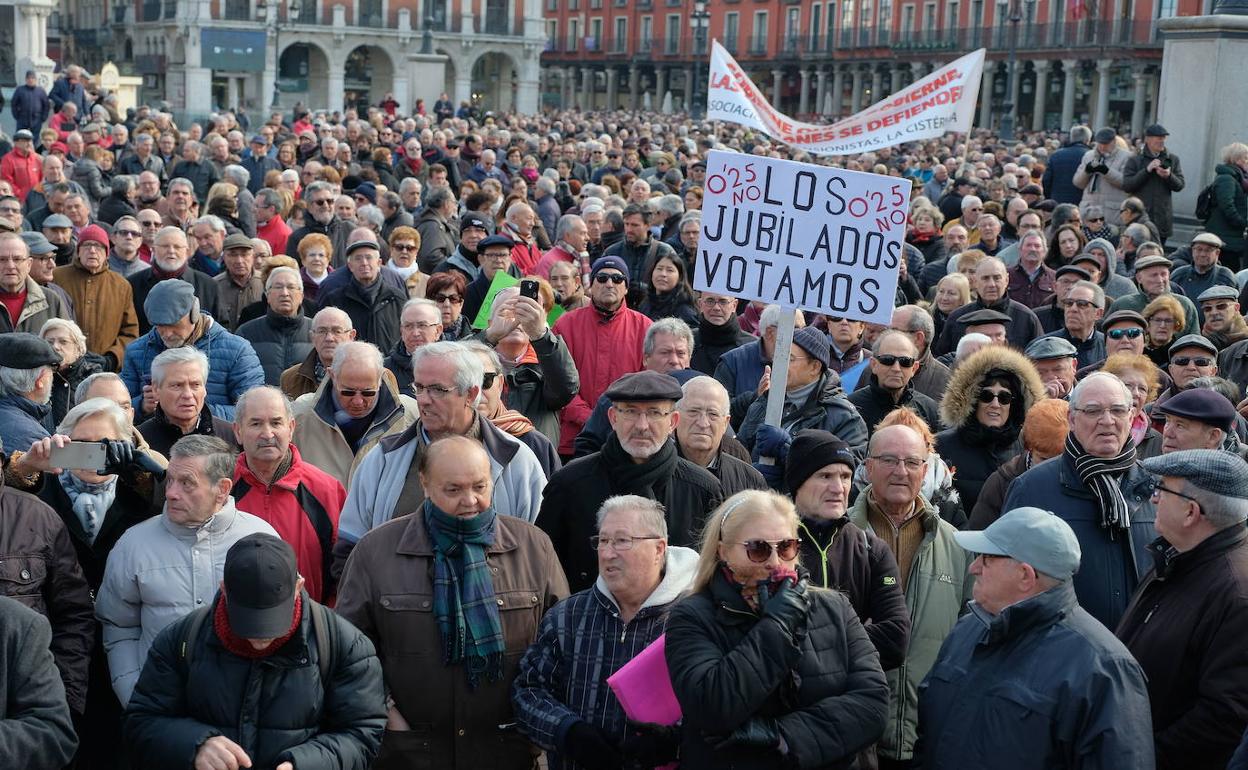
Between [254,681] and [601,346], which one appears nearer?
[254,681]

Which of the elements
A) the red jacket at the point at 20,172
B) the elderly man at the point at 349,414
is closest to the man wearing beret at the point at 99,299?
the elderly man at the point at 349,414

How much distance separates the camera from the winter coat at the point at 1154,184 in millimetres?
12492

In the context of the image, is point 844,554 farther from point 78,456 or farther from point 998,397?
point 78,456

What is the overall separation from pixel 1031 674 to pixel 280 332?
486 cm

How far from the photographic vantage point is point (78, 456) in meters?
4.60

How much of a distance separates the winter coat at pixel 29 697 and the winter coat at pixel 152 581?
51 cm

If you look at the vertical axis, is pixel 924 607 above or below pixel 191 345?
below

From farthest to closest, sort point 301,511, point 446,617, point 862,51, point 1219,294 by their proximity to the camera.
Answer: point 862,51
point 1219,294
point 301,511
point 446,617

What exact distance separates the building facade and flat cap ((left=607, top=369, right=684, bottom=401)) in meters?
35.3

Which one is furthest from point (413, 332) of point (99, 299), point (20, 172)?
point (20, 172)

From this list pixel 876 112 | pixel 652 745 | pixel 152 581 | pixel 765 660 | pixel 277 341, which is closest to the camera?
pixel 765 660

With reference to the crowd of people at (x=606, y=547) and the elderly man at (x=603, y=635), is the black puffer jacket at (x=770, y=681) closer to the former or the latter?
the crowd of people at (x=606, y=547)

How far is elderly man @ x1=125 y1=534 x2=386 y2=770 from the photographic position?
365cm

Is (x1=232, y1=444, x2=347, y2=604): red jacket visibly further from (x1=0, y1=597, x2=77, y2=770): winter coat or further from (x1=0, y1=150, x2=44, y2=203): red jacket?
(x1=0, y1=150, x2=44, y2=203): red jacket
